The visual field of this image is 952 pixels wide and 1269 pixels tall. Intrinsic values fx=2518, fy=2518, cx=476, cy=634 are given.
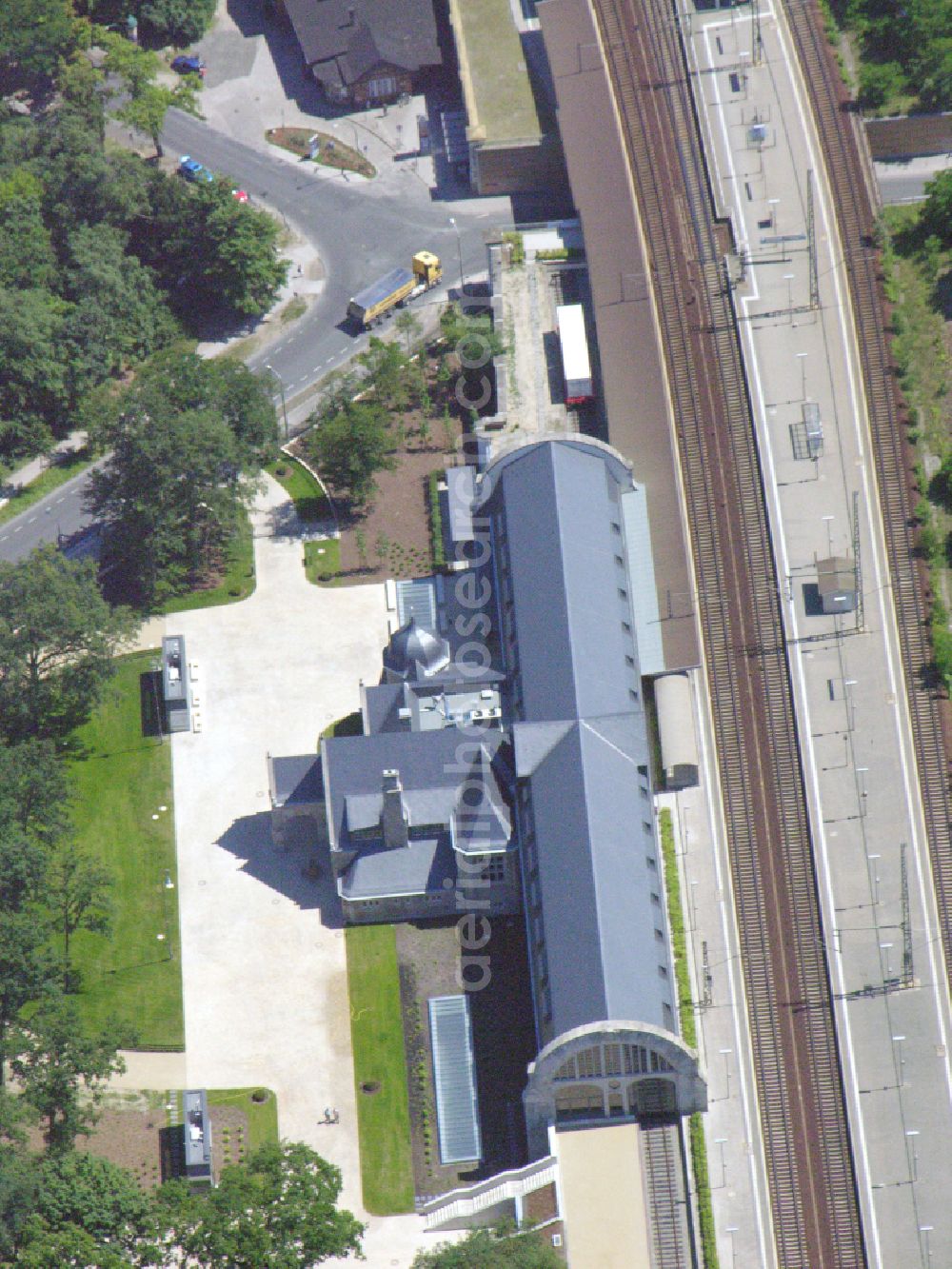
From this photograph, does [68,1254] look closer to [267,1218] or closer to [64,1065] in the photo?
[267,1218]

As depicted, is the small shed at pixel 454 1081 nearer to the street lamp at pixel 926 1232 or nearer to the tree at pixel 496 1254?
the tree at pixel 496 1254

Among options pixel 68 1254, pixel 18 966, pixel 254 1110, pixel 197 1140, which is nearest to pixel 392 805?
pixel 254 1110

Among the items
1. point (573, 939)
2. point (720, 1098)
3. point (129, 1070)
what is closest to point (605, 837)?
point (573, 939)

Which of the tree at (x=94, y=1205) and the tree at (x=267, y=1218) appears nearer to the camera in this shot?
the tree at (x=267, y=1218)

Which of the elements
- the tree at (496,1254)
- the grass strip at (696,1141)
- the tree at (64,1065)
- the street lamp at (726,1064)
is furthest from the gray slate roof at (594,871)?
the tree at (64,1065)

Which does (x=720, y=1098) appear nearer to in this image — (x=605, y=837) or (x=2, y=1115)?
(x=605, y=837)

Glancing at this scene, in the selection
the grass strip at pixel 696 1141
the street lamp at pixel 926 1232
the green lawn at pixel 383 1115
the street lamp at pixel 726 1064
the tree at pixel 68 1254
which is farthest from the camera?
the street lamp at pixel 726 1064
